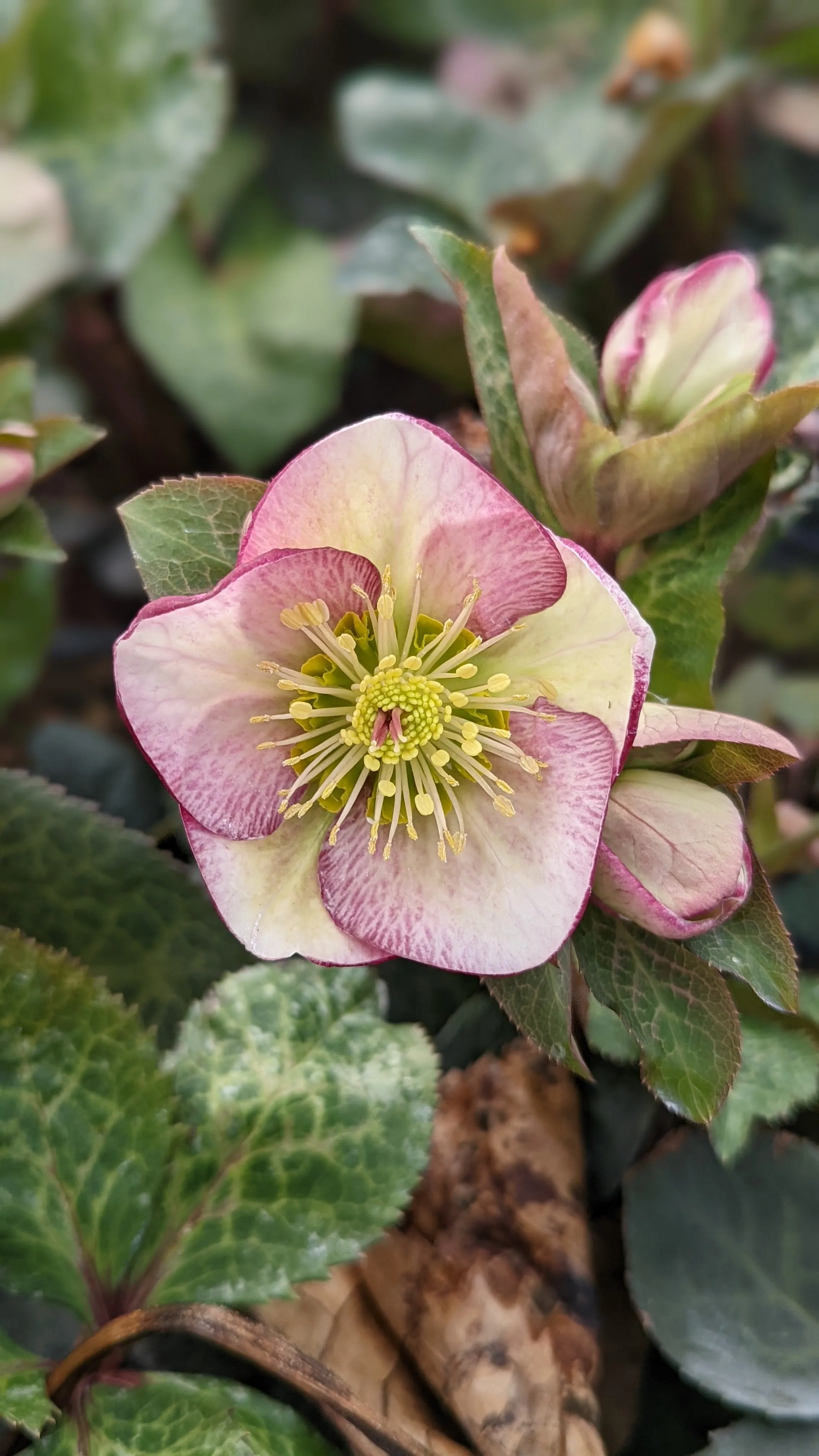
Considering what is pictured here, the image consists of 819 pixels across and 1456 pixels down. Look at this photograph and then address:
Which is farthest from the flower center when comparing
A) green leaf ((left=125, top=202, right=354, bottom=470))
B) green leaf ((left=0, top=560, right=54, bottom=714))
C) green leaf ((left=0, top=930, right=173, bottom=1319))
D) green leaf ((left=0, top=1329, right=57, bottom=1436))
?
green leaf ((left=125, top=202, right=354, bottom=470))

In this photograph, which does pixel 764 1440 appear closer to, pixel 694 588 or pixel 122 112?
pixel 694 588

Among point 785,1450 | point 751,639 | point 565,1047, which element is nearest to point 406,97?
point 751,639

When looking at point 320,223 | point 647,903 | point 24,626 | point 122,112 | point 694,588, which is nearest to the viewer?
point 647,903

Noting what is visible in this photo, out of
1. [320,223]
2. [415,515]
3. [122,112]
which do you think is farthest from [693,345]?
[320,223]

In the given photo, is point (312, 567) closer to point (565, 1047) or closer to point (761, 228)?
point (565, 1047)

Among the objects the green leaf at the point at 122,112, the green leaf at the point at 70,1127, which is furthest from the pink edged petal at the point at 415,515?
the green leaf at the point at 122,112

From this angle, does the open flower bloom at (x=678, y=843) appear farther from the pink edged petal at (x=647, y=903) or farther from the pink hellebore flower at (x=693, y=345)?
the pink hellebore flower at (x=693, y=345)
